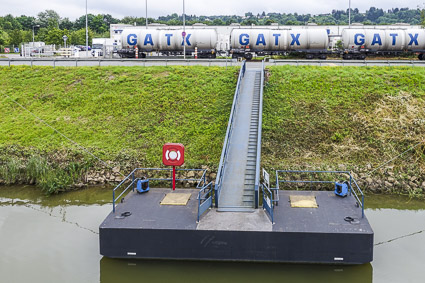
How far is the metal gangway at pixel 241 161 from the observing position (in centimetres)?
1438

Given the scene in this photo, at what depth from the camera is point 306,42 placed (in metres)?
39.3

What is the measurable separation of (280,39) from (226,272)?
3083 centimetres

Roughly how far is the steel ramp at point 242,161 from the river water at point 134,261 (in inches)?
93.4

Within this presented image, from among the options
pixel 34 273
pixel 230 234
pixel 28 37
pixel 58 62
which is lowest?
pixel 34 273

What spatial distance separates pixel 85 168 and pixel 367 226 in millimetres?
14102

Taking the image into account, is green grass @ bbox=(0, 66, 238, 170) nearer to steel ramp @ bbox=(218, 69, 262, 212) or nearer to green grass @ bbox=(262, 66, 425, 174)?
steel ramp @ bbox=(218, 69, 262, 212)

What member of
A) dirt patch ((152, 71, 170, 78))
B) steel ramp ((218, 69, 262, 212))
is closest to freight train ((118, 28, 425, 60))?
dirt patch ((152, 71, 170, 78))

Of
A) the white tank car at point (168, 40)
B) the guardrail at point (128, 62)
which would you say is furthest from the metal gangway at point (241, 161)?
the white tank car at point (168, 40)

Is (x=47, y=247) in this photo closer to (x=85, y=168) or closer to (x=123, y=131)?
(x=85, y=168)

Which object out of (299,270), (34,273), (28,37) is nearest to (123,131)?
(34,273)

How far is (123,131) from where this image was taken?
23891mm

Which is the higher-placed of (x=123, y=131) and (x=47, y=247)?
(x=123, y=131)

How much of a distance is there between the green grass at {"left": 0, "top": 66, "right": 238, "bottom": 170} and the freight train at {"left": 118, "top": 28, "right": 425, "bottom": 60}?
442 inches

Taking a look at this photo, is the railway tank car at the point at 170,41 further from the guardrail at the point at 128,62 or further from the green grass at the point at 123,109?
the green grass at the point at 123,109
